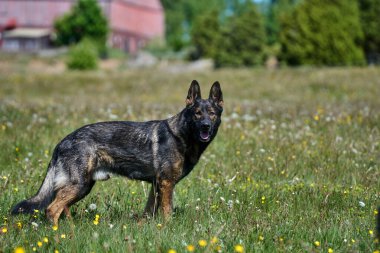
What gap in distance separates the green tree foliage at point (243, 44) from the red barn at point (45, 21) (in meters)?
28.2

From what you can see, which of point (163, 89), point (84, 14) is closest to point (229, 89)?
point (163, 89)

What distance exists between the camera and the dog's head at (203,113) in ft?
20.9

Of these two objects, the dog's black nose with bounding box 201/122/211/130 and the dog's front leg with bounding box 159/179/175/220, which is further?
the dog's black nose with bounding box 201/122/211/130

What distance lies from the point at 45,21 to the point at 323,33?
1687 inches

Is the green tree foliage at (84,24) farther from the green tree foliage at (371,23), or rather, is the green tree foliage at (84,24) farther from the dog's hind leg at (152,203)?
the dog's hind leg at (152,203)

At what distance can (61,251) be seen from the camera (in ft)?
16.1

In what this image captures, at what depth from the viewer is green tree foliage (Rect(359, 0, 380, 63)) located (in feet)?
132

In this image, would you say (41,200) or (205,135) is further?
(205,135)

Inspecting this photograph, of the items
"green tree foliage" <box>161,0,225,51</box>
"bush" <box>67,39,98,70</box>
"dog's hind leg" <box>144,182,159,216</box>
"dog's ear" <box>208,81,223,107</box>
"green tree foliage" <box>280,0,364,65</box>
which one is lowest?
"dog's hind leg" <box>144,182,159,216</box>

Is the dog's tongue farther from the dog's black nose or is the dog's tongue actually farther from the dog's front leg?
the dog's front leg

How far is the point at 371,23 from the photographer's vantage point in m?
40.2

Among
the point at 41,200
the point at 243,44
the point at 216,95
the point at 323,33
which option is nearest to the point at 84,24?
the point at 243,44

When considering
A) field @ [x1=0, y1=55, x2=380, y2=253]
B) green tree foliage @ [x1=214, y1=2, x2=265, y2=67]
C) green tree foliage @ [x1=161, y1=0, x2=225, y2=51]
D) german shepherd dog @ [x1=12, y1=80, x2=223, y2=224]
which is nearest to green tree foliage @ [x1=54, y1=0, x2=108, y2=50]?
green tree foliage @ [x1=214, y1=2, x2=265, y2=67]

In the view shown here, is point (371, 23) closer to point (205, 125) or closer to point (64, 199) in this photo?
point (205, 125)
